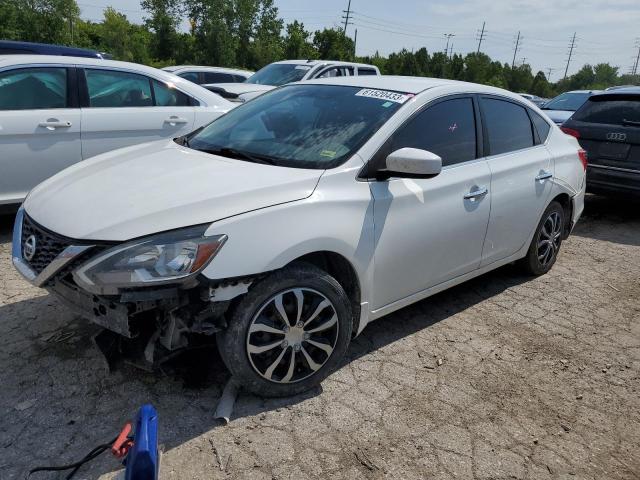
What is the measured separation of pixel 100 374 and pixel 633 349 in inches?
135

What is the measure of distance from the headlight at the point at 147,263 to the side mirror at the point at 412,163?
1.14 meters

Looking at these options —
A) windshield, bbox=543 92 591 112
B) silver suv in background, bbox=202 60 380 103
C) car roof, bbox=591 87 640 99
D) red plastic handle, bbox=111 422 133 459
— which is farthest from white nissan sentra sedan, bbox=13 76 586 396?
windshield, bbox=543 92 591 112

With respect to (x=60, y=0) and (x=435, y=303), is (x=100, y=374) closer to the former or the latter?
(x=435, y=303)

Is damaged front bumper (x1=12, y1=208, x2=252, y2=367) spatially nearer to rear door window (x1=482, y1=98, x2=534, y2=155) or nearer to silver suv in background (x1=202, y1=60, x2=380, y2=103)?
rear door window (x1=482, y1=98, x2=534, y2=155)

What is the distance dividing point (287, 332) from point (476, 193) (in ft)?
5.51

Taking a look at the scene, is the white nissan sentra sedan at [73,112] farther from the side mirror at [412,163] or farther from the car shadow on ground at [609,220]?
the car shadow on ground at [609,220]

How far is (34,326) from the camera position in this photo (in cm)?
338

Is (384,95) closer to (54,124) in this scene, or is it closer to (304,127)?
(304,127)

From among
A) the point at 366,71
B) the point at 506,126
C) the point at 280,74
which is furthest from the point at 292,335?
the point at 366,71

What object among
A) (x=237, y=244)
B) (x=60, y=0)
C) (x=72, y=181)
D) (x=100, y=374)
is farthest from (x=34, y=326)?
(x=60, y=0)

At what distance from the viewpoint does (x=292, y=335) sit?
9.03 ft

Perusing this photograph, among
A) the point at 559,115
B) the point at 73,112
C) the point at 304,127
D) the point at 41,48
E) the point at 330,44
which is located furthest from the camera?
the point at 330,44

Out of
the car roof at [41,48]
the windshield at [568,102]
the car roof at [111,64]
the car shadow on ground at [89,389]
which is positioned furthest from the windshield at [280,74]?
the car shadow on ground at [89,389]

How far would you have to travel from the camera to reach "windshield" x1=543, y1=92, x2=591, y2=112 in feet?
38.2
